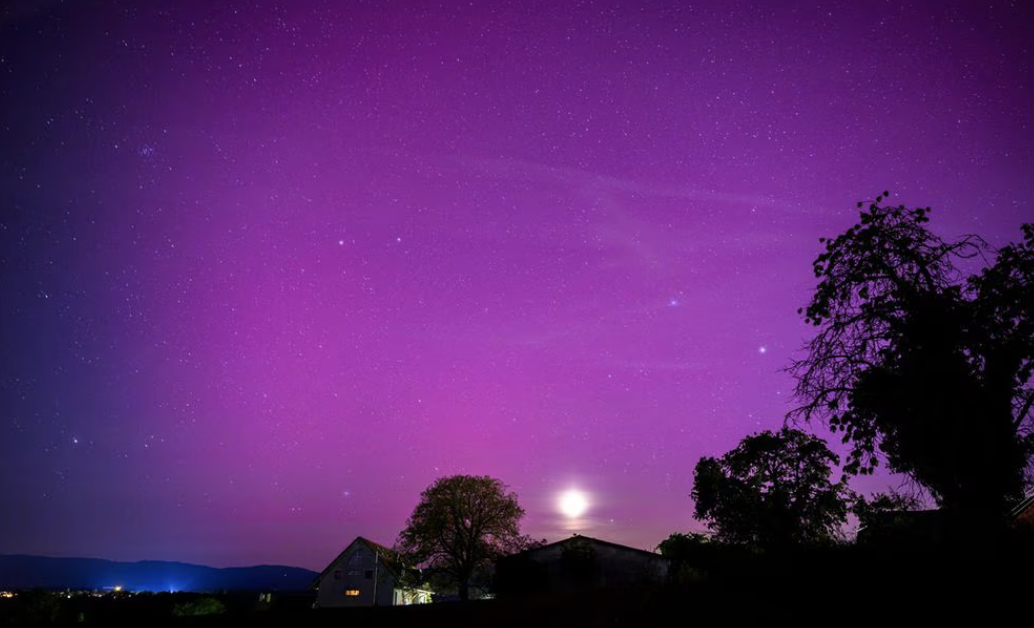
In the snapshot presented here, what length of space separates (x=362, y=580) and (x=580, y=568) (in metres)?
31.9

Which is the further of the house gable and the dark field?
the house gable

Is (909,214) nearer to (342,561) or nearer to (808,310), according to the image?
(808,310)

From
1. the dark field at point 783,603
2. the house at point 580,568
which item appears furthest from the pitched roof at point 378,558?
the dark field at point 783,603

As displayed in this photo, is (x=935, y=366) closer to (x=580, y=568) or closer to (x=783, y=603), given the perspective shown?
(x=783, y=603)

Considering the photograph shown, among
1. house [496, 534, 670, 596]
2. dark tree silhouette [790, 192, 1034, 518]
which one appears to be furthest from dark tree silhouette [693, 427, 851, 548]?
dark tree silhouette [790, 192, 1034, 518]

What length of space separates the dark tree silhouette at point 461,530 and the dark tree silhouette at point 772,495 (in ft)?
66.2

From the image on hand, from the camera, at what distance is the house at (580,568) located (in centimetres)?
3869

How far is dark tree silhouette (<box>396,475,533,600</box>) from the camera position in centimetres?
4659

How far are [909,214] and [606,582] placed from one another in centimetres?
3414

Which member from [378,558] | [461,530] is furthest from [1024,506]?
[378,558]

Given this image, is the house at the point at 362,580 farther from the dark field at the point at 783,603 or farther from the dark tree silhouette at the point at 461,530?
the dark field at the point at 783,603

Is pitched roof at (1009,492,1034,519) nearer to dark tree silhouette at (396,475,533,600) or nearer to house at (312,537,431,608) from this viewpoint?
dark tree silhouette at (396,475,533,600)

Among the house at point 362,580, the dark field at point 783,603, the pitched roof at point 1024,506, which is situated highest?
the pitched roof at point 1024,506

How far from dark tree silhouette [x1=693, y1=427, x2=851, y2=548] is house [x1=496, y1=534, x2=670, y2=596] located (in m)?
11.8
